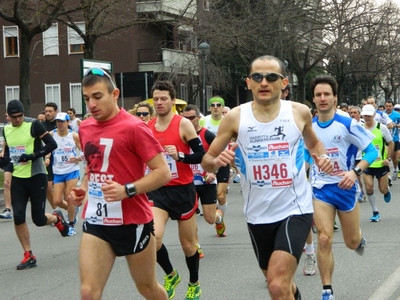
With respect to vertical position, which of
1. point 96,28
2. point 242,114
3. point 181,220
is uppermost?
point 96,28

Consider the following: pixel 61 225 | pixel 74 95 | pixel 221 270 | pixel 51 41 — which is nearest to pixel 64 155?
pixel 61 225

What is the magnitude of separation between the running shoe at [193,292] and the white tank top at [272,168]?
6.44 feet

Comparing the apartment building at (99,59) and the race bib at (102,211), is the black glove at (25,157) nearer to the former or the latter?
the race bib at (102,211)

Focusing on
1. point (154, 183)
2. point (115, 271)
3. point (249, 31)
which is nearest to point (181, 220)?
point (115, 271)

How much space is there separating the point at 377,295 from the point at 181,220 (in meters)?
1.95

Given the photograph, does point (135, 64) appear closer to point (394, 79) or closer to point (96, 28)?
point (96, 28)

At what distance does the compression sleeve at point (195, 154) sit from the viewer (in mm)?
7637

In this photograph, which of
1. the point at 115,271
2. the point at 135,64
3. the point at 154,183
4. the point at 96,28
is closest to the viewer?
the point at 154,183

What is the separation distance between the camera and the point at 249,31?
31641mm

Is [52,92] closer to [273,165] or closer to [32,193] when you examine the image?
[32,193]

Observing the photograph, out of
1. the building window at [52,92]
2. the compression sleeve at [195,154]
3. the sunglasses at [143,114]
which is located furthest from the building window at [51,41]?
the compression sleeve at [195,154]

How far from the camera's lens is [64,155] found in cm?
1359

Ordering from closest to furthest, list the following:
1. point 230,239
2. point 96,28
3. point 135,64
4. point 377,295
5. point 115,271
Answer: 1. point 377,295
2. point 115,271
3. point 230,239
4. point 96,28
5. point 135,64

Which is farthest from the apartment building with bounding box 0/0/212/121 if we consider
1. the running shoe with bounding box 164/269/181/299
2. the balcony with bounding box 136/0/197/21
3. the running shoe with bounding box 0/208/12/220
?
the running shoe with bounding box 164/269/181/299
